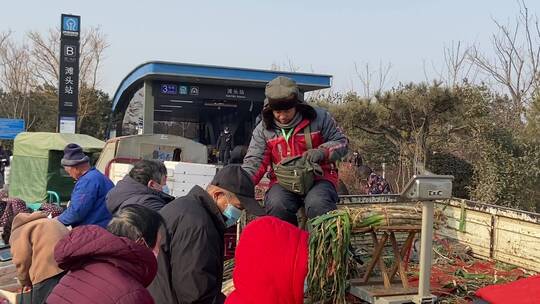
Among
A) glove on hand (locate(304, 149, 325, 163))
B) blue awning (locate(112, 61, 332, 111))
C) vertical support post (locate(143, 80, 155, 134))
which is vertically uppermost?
blue awning (locate(112, 61, 332, 111))

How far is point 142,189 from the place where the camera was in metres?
4.68

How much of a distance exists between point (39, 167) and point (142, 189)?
1012 centimetres

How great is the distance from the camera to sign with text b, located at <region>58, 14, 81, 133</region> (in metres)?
16.8

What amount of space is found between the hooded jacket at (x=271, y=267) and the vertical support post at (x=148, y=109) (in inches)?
563

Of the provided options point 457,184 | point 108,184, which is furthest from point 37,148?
point 457,184

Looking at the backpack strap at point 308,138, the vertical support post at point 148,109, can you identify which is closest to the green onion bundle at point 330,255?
the backpack strap at point 308,138

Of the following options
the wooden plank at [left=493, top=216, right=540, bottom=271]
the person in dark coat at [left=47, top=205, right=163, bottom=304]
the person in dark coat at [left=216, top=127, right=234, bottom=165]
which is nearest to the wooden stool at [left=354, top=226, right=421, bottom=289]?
the person in dark coat at [left=47, top=205, right=163, bottom=304]

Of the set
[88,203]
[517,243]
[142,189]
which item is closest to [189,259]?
[142,189]

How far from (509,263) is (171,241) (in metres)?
3.44

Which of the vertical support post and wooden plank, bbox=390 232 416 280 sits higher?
the vertical support post

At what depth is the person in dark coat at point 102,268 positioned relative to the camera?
7.20ft

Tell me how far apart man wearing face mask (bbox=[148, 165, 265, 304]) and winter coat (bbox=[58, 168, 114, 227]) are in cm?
271

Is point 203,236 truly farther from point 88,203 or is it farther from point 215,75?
point 215,75

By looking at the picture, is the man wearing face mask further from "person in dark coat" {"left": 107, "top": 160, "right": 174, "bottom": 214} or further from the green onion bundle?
"person in dark coat" {"left": 107, "top": 160, "right": 174, "bottom": 214}
